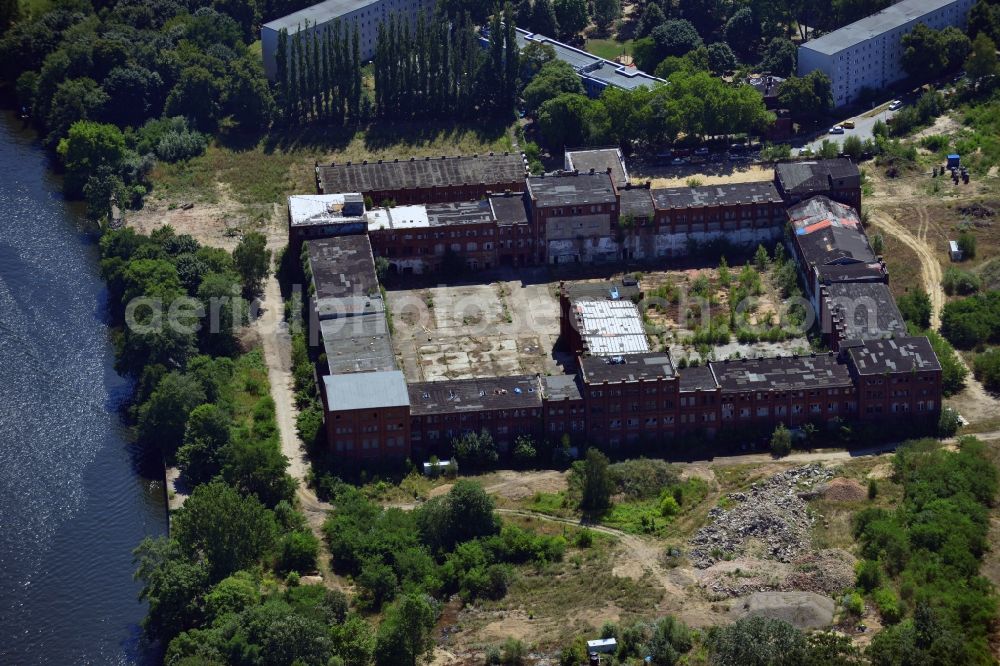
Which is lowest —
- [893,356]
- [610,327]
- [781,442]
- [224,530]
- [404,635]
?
[404,635]

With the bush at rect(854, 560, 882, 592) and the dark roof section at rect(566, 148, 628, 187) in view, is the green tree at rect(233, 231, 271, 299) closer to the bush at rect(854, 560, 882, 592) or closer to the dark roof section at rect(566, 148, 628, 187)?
the dark roof section at rect(566, 148, 628, 187)

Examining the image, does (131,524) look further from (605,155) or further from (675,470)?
(605,155)

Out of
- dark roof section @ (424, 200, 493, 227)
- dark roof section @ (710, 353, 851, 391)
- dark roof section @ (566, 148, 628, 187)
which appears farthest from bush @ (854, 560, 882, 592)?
dark roof section @ (566, 148, 628, 187)

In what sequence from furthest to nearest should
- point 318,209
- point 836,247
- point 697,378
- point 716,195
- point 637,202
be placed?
point 716,195
point 637,202
point 318,209
point 836,247
point 697,378

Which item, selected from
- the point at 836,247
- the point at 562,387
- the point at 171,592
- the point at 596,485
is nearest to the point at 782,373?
the point at 562,387

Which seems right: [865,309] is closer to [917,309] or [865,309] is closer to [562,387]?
[917,309]

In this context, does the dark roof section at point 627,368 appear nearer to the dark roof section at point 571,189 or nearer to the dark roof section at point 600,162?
the dark roof section at point 571,189
